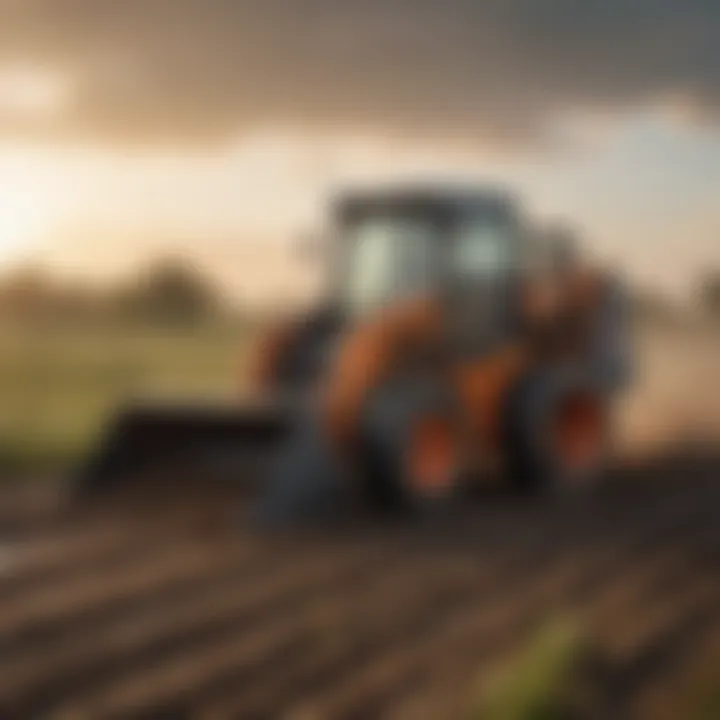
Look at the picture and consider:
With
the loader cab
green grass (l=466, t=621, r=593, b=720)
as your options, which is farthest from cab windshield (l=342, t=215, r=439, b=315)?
green grass (l=466, t=621, r=593, b=720)

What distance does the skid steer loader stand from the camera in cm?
324

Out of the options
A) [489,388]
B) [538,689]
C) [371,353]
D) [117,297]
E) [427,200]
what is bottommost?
[538,689]

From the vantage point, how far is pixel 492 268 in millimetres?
3533

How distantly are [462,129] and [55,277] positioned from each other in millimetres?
885

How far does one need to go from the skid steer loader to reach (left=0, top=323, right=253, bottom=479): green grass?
66mm

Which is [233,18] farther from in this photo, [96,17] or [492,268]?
[492,268]

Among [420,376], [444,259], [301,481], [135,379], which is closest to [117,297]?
[135,379]

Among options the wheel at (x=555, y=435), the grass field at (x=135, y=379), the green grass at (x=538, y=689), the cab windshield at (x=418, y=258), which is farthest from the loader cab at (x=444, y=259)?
the green grass at (x=538, y=689)

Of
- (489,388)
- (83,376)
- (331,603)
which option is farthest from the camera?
(489,388)

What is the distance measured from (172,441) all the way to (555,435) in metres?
0.93

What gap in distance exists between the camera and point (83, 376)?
10.5 feet

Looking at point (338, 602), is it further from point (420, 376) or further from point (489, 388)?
point (489, 388)

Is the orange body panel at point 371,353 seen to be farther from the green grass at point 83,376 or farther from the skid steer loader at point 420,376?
the green grass at point 83,376

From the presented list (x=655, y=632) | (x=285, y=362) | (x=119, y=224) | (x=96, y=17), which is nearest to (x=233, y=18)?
(x=96, y=17)
